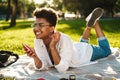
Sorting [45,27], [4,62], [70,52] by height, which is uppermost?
[45,27]

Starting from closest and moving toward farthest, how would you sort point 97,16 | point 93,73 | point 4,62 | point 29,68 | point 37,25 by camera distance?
point 37,25 < point 93,73 < point 29,68 < point 4,62 < point 97,16

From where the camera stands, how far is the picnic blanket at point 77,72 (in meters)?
6.57

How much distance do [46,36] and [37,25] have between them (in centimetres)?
29

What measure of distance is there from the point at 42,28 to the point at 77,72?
1.21 m

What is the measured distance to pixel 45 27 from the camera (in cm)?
647

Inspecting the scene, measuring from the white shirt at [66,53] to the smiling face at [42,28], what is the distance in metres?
0.33

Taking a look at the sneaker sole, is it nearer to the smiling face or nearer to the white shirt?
the white shirt

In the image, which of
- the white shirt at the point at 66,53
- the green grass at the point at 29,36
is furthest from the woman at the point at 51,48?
the green grass at the point at 29,36

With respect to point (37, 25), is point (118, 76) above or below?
below

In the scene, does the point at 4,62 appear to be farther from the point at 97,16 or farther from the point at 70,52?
the point at 97,16

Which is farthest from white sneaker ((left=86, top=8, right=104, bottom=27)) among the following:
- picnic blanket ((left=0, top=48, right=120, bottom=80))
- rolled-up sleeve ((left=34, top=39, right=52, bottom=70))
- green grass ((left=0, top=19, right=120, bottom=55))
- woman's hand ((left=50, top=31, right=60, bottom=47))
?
green grass ((left=0, top=19, right=120, bottom=55))

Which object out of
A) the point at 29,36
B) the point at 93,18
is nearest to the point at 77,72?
the point at 93,18

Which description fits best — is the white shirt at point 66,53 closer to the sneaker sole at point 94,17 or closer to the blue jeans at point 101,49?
the blue jeans at point 101,49

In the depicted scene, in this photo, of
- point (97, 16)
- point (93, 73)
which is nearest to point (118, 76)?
point (93, 73)
